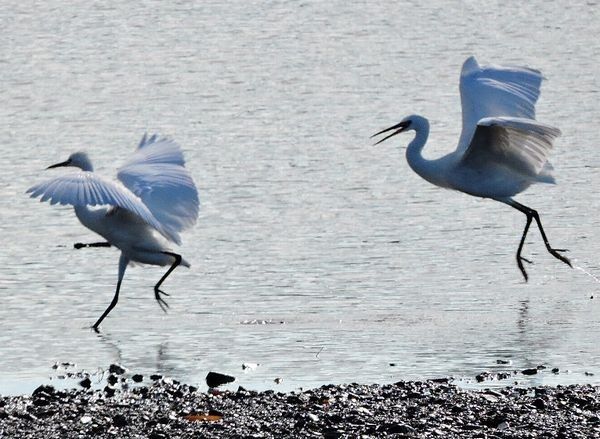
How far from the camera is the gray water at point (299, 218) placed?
11.2 meters

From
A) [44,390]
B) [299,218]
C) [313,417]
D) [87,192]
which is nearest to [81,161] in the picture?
[87,192]

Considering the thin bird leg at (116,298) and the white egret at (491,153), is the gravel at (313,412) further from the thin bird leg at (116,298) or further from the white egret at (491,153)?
the white egret at (491,153)

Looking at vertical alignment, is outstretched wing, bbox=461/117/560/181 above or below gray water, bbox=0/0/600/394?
above

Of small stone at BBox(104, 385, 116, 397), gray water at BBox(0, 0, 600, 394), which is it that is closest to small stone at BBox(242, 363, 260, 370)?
gray water at BBox(0, 0, 600, 394)

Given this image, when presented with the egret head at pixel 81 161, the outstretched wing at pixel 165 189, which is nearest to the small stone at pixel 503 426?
the outstretched wing at pixel 165 189

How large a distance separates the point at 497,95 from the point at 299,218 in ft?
10.4

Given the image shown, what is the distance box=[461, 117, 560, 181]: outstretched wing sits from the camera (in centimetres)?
1164

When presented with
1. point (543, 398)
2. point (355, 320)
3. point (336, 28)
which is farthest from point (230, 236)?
point (336, 28)

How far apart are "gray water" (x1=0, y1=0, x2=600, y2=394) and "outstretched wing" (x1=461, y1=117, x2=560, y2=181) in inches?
41.0

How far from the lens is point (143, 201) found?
11.8 metres

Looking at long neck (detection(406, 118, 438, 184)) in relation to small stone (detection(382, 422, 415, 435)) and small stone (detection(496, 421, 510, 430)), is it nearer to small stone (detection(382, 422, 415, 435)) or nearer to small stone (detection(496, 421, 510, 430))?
small stone (detection(496, 421, 510, 430))

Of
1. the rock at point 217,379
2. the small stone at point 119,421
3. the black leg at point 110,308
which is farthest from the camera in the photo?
the black leg at point 110,308

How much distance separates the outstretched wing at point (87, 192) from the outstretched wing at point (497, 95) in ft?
11.2

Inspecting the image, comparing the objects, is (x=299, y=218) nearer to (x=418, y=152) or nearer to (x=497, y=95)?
(x=418, y=152)
